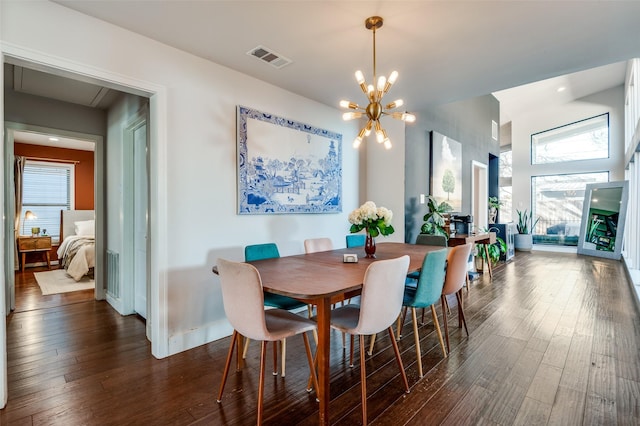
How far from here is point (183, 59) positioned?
2.59 m

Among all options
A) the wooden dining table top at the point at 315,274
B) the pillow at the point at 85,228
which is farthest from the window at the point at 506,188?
the pillow at the point at 85,228

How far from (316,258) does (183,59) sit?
2050mm

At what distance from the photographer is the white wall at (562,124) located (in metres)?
7.66

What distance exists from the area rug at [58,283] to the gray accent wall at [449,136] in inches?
190

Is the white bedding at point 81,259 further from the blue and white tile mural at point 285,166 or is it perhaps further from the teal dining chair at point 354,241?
the teal dining chair at point 354,241

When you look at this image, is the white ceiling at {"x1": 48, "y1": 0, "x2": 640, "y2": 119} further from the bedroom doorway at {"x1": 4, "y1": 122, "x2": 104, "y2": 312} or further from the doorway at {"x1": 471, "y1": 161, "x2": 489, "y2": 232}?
the doorway at {"x1": 471, "y1": 161, "x2": 489, "y2": 232}

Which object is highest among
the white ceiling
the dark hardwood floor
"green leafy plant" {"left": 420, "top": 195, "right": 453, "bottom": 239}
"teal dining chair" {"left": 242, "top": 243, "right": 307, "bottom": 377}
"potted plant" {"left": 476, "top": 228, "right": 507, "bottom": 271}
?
the white ceiling

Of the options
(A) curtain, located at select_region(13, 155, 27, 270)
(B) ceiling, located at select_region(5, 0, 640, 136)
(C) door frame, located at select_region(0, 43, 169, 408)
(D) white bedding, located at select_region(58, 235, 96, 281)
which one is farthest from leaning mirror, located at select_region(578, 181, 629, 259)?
(A) curtain, located at select_region(13, 155, 27, 270)

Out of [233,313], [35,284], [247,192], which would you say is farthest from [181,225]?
[35,284]

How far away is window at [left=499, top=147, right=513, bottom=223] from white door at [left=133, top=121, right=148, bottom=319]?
9667mm

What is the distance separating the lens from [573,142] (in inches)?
332

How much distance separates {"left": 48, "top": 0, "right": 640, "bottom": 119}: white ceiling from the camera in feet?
6.56

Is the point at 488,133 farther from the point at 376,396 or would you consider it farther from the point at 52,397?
the point at 52,397

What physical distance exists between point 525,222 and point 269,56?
9.11 m
